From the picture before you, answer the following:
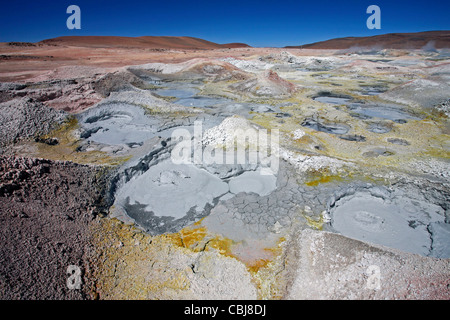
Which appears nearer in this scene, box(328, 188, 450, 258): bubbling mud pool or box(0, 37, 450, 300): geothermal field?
box(0, 37, 450, 300): geothermal field

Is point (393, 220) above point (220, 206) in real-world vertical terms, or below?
below

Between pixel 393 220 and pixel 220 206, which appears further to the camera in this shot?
pixel 220 206

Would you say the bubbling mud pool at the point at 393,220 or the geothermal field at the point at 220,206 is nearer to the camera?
the geothermal field at the point at 220,206

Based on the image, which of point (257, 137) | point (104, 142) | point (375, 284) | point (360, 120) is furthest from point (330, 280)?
point (360, 120)

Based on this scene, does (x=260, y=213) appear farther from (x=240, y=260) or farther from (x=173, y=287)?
(x=173, y=287)
